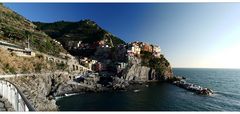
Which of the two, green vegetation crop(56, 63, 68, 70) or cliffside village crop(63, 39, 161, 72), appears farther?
cliffside village crop(63, 39, 161, 72)

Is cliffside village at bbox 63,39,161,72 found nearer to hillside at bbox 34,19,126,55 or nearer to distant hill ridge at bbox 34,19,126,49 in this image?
hillside at bbox 34,19,126,55

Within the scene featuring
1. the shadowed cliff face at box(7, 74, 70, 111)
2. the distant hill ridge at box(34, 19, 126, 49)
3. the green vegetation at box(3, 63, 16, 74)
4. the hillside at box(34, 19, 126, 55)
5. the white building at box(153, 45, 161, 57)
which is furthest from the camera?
the distant hill ridge at box(34, 19, 126, 49)

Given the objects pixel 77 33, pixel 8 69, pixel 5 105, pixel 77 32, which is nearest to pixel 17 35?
pixel 8 69

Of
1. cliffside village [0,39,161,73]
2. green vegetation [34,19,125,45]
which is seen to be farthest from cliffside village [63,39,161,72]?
green vegetation [34,19,125,45]

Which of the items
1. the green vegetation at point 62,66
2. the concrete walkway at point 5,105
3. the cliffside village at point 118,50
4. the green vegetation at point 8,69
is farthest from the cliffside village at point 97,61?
the concrete walkway at point 5,105

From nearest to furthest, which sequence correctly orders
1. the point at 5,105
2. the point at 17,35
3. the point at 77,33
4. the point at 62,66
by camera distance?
the point at 5,105
the point at 17,35
the point at 62,66
the point at 77,33

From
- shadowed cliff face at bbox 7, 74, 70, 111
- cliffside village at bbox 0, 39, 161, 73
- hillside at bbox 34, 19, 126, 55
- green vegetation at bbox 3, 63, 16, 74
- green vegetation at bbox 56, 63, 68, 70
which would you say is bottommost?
shadowed cliff face at bbox 7, 74, 70, 111

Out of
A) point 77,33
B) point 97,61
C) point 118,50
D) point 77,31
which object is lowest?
point 97,61

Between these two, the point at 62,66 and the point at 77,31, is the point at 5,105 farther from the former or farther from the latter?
the point at 77,31

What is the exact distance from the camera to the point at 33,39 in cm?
6291

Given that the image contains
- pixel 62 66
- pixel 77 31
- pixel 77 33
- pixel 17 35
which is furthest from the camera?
pixel 77 31

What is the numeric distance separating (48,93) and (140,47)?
5191 centimetres

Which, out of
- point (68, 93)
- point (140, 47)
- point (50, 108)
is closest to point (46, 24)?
point (140, 47)

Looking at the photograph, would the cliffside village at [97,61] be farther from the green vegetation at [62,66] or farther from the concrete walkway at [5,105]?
the concrete walkway at [5,105]
